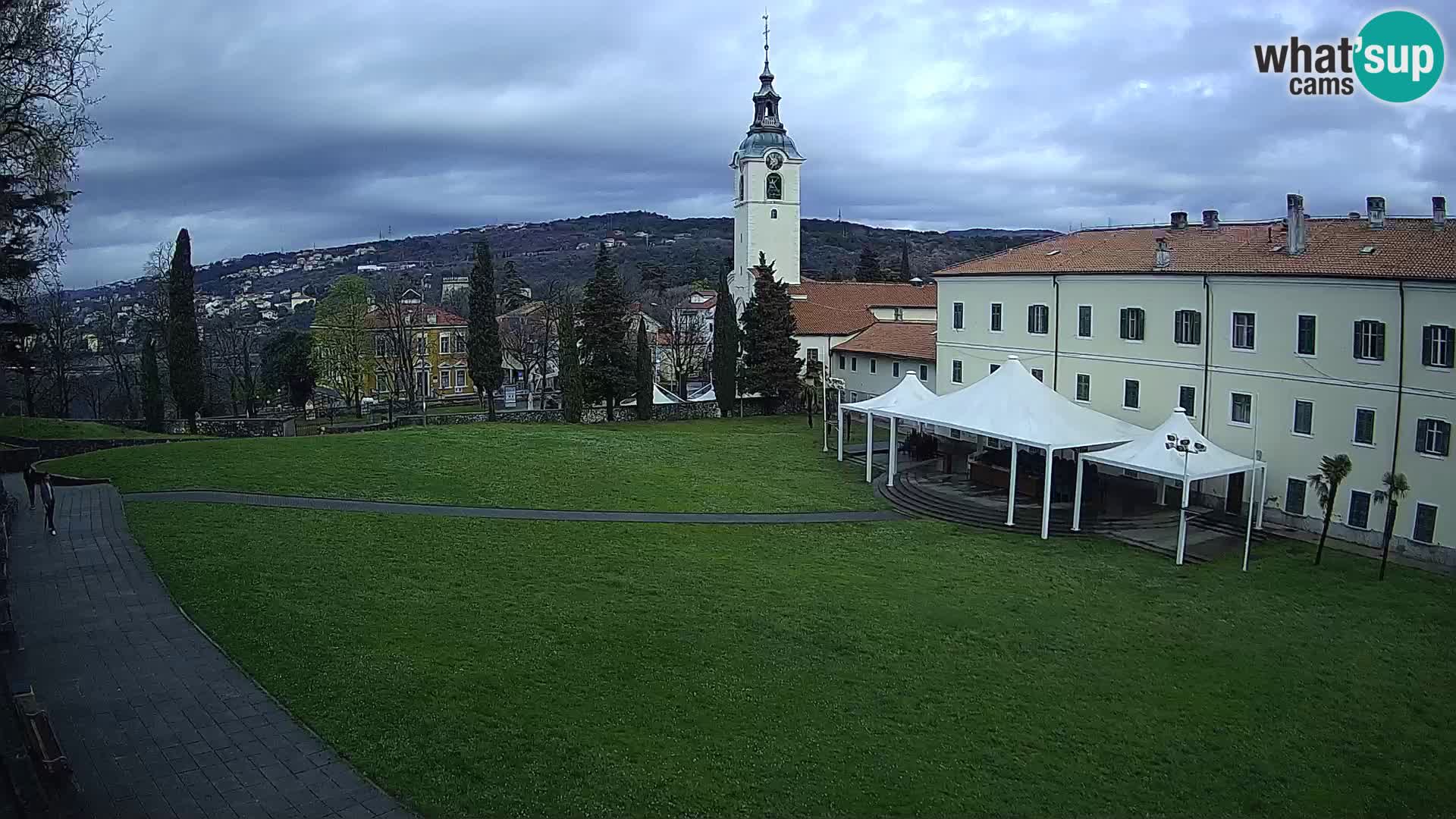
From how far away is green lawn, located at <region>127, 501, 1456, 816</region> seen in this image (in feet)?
34.1

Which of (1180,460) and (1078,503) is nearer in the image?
(1180,460)

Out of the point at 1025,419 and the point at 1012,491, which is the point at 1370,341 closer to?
the point at 1025,419

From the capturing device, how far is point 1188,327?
24375 millimetres

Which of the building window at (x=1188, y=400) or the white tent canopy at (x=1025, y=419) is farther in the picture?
the building window at (x=1188, y=400)

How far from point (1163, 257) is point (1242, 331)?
3128 millimetres

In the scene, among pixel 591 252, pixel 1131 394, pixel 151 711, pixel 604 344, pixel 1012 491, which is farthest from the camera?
pixel 591 252

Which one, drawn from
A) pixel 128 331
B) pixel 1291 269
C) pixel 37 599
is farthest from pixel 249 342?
pixel 1291 269

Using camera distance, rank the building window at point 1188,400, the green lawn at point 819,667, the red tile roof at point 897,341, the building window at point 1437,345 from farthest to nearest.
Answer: the red tile roof at point 897,341 < the building window at point 1188,400 < the building window at point 1437,345 < the green lawn at point 819,667

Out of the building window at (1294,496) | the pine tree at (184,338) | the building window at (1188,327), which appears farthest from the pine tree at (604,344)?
the building window at (1294,496)

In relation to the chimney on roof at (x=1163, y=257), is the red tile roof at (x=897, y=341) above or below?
below

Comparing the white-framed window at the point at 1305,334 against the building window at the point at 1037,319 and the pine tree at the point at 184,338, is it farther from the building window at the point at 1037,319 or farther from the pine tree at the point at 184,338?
the pine tree at the point at 184,338

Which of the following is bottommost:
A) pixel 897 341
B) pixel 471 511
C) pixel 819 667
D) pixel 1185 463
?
pixel 819 667

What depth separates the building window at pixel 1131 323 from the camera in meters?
25.7

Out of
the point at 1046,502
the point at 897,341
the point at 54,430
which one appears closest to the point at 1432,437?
the point at 1046,502
